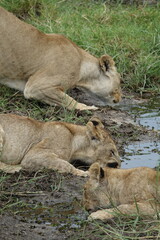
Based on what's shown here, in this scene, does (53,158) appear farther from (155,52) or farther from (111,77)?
(155,52)

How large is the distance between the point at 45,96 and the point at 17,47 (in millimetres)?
757

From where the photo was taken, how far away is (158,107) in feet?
33.1

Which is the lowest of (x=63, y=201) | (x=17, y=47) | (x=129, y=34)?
(x=129, y=34)

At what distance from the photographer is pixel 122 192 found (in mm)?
5883

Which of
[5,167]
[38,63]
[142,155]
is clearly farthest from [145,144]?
[38,63]

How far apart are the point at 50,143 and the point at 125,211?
1886 millimetres

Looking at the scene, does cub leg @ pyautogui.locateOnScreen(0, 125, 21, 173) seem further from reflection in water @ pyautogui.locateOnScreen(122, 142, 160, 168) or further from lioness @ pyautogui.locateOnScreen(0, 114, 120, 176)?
reflection in water @ pyautogui.locateOnScreen(122, 142, 160, 168)

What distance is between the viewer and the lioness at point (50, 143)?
7133 millimetres

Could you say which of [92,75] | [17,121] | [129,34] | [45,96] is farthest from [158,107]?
[17,121]

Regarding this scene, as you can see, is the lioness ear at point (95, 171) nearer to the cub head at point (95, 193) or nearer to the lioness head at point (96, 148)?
the cub head at point (95, 193)

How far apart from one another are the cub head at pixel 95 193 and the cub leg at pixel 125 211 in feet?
0.81

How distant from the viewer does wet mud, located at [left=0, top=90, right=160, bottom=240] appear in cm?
543

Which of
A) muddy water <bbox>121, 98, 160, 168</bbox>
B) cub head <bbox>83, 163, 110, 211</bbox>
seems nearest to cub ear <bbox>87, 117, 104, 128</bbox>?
muddy water <bbox>121, 98, 160, 168</bbox>

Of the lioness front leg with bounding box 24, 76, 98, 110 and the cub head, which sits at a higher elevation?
the cub head
